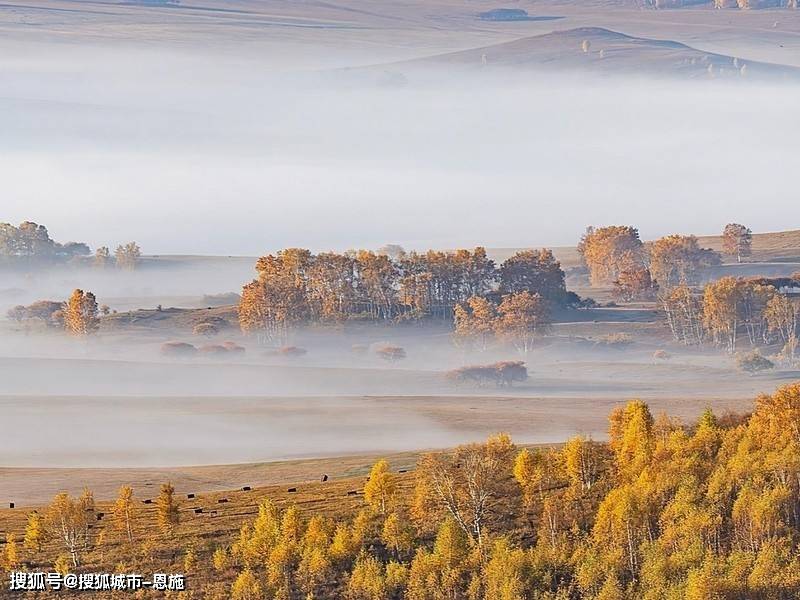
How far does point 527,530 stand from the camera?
344ft

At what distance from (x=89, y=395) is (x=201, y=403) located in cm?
1778

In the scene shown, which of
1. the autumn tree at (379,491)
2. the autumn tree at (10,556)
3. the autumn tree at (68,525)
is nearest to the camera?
the autumn tree at (10,556)

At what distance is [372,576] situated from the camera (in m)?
98.4

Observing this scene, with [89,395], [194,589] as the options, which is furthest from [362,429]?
[194,589]

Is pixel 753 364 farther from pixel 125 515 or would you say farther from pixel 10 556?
pixel 10 556

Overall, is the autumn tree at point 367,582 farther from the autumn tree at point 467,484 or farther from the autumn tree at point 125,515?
the autumn tree at point 125,515

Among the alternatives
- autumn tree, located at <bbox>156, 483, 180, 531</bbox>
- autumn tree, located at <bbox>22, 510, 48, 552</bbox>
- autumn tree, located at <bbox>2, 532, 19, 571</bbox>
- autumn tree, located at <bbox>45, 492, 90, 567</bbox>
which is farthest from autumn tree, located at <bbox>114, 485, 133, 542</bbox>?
autumn tree, located at <bbox>2, 532, 19, 571</bbox>

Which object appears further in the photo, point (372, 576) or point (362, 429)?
point (362, 429)

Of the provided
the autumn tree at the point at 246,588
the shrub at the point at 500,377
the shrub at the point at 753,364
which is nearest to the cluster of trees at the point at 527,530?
the autumn tree at the point at 246,588

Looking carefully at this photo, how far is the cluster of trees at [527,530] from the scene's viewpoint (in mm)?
94875

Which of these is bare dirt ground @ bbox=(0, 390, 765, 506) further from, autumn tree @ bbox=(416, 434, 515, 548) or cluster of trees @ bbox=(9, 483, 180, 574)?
autumn tree @ bbox=(416, 434, 515, 548)

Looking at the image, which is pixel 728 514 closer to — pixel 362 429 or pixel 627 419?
pixel 627 419

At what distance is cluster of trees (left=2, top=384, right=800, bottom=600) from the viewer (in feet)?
311

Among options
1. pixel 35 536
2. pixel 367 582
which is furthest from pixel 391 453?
pixel 35 536
